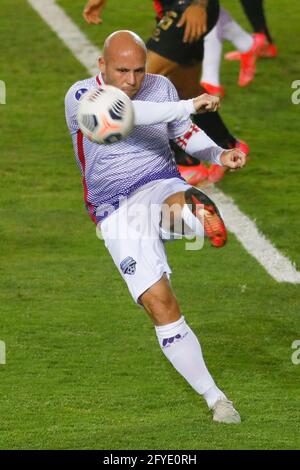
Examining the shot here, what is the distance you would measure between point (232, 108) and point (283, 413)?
617 cm

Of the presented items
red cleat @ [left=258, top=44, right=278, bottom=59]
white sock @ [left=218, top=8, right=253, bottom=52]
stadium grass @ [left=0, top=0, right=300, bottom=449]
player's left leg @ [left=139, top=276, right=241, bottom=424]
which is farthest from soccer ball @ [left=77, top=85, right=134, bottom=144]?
red cleat @ [left=258, top=44, right=278, bottom=59]

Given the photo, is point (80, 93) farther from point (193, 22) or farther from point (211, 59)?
point (211, 59)

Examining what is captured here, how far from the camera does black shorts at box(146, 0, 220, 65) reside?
1135 cm

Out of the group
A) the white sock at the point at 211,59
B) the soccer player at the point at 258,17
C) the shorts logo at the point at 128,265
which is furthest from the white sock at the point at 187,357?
the soccer player at the point at 258,17

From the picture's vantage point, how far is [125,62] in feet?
25.3

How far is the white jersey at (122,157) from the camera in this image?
26.2ft

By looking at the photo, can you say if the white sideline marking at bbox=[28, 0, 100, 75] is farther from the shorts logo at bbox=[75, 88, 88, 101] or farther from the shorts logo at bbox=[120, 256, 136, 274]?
the shorts logo at bbox=[120, 256, 136, 274]

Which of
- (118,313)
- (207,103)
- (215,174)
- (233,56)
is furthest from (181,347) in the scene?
(233,56)

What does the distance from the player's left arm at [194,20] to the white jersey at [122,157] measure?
3282 millimetres

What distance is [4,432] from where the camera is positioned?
7477 millimetres

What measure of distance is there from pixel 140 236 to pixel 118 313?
1.58 metres

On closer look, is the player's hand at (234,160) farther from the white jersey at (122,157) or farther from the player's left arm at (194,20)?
the player's left arm at (194,20)
